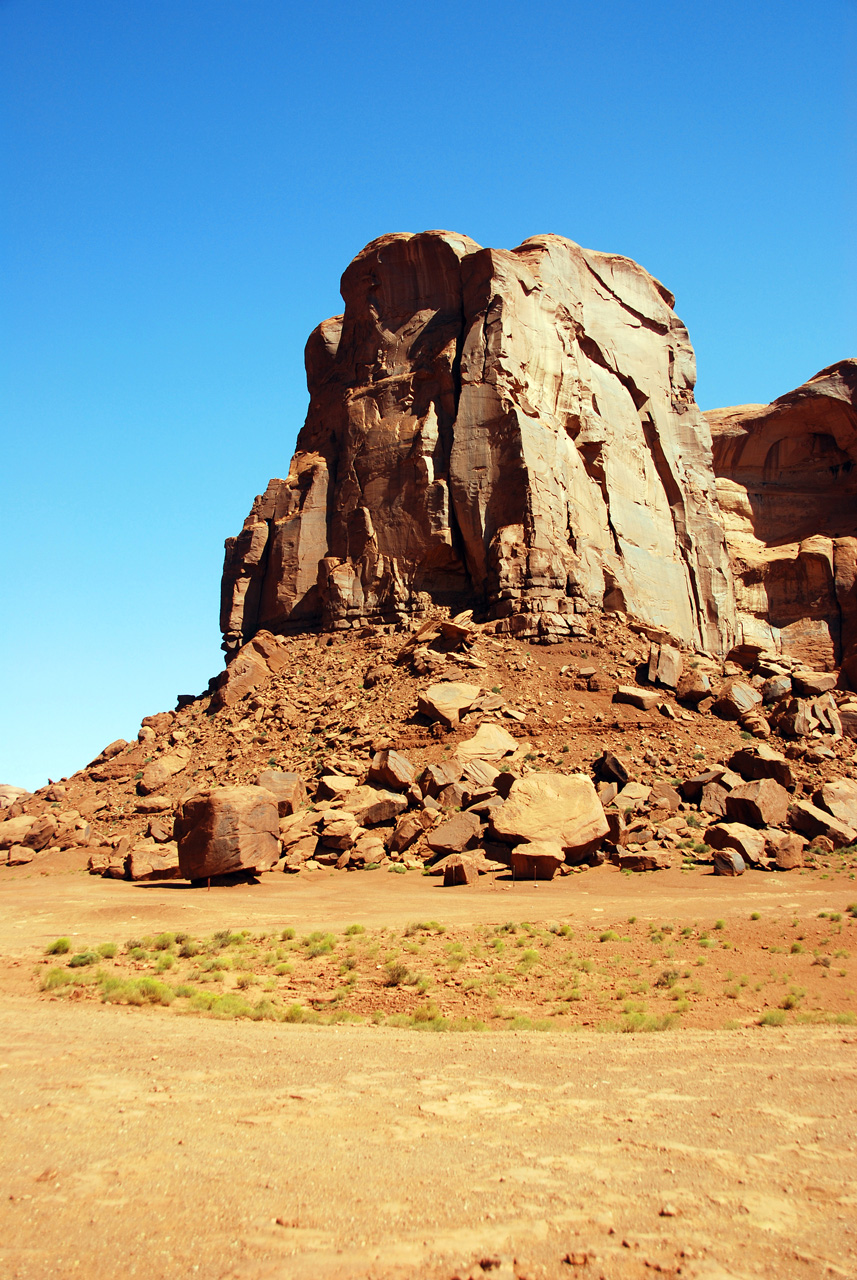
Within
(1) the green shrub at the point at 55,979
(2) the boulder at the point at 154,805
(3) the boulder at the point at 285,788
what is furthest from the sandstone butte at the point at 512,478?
(1) the green shrub at the point at 55,979

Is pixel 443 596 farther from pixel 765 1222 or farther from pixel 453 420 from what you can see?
pixel 765 1222

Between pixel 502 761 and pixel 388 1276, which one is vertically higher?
pixel 502 761

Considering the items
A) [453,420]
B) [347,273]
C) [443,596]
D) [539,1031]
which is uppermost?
[347,273]

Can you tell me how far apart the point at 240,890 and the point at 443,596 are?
1905cm

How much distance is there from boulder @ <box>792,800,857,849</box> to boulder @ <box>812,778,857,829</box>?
0.39 m

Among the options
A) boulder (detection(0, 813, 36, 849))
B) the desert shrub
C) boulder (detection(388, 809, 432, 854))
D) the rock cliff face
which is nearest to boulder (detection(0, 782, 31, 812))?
boulder (detection(0, 813, 36, 849))

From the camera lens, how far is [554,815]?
23.5 m

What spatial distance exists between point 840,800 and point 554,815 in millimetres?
9750

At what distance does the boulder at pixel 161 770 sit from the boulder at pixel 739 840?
68.3 ft

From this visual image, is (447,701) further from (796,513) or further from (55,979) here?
(796,513)

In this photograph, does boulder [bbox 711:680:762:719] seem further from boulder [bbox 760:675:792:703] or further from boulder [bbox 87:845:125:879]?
boulder [bbox 87:845:125:879]

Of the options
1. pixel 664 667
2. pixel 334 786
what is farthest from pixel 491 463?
pixel 334 786

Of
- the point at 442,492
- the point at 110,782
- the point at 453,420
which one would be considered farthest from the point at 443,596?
the point at 110,782

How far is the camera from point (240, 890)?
22047 mm
